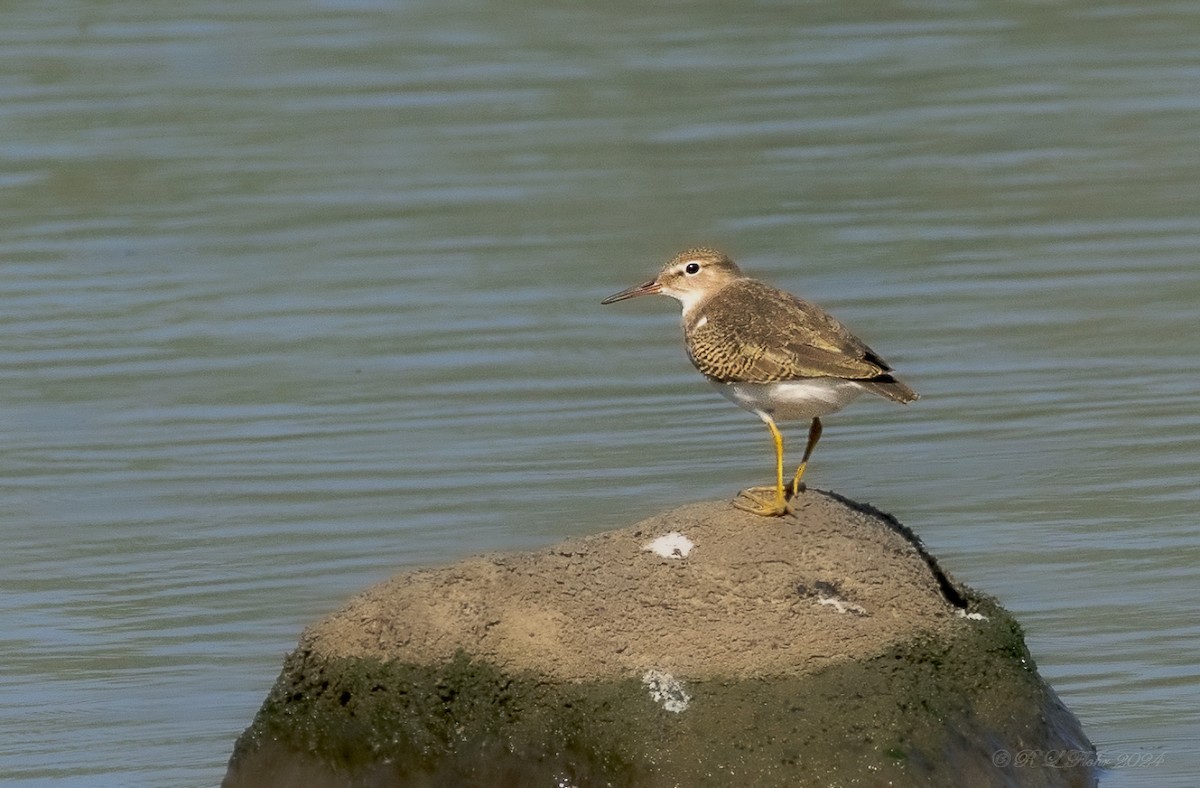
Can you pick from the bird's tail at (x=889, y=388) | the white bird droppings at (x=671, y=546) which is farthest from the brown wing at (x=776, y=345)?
the white bird droppings at (x=671, y=546)

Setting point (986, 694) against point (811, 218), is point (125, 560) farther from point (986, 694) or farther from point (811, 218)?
point (811, 218)

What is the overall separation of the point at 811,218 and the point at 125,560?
248 inches

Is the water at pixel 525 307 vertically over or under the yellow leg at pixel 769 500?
under

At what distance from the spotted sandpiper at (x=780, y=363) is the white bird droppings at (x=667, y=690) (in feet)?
3.17

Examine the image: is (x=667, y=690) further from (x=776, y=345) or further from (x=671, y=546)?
(x=776, y=345)

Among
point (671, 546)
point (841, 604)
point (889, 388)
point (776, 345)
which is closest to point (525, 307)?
point (776, 345)

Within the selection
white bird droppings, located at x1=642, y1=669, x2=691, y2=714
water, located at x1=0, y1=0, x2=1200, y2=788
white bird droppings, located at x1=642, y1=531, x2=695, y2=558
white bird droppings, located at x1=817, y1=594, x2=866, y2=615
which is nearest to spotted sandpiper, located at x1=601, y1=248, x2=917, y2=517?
white bird droppings, located at x1=642, y1=531, x2=695, y2=558

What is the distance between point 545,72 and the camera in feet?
64.7

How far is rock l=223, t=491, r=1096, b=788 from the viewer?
763 centimetres

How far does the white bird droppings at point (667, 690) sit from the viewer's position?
7.66 meters

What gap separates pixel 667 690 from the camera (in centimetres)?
769

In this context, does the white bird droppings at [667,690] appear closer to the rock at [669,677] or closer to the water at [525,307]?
the rock at [669,677]

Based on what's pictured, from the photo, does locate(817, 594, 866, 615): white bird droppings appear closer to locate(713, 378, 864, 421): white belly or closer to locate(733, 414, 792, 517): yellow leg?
locate(733, 414, 792, 517): yellow leg

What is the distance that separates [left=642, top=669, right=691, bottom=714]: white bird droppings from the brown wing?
1.44 metres
